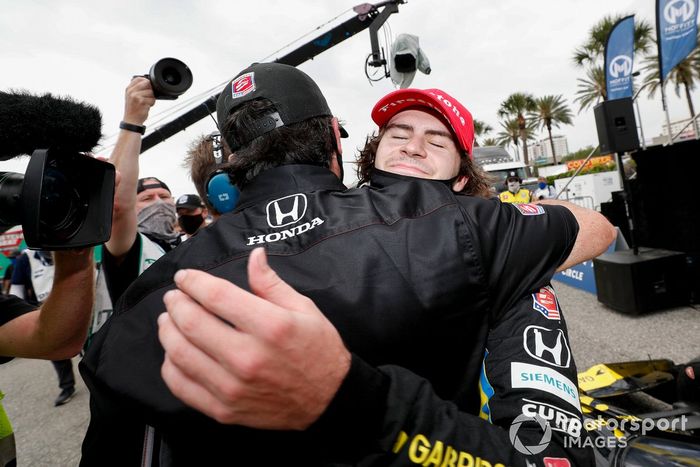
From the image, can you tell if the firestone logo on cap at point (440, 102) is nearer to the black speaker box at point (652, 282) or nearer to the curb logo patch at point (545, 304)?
the curb logo patch at point (545, 304)

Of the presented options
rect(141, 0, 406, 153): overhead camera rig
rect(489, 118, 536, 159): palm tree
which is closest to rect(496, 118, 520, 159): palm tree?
→ rect(489, 118, 536, 159): palm tree

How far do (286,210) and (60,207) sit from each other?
0.71 meters

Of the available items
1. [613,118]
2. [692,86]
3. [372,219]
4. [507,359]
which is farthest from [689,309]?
[692,86]

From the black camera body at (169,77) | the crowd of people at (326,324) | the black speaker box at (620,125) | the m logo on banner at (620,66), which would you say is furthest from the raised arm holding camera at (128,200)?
the m logo on banner at (620,66)

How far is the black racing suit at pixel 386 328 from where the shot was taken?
0.62 metres

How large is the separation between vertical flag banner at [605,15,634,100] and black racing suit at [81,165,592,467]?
8213mm

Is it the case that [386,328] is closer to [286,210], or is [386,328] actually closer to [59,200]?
[286,210]

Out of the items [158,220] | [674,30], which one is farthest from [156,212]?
[674,30]

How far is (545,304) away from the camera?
105 centimetres

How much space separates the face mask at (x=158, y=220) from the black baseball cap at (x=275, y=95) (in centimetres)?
169

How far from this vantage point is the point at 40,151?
99 centimetres

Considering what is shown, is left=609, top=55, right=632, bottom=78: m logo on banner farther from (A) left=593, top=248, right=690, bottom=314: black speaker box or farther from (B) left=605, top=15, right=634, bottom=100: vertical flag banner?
(A) left=593, top=248, right=690, bottom=314: black speaker box

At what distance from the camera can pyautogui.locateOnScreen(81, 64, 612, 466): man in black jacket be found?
484 mm

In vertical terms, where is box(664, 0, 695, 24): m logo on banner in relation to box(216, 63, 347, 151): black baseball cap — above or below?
above
